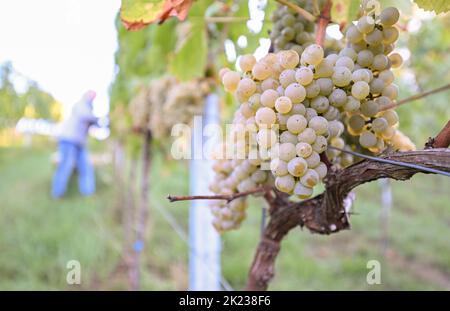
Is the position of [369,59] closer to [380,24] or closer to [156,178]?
[380,24]

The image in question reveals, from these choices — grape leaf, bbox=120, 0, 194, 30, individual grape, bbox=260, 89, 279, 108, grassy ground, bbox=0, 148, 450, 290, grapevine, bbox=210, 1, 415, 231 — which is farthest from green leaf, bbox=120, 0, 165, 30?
grassy ground, bbox=0, 148, 450, 290

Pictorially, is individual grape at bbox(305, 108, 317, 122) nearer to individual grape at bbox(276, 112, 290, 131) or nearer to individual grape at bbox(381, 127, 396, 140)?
individual grape at bbox(276, 112, 290, 131)

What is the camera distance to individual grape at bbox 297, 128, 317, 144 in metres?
0.58

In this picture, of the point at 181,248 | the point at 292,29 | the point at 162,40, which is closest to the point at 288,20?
the point at 292,29

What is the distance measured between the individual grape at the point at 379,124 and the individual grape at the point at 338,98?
9 centimetres

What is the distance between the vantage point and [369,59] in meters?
0.62

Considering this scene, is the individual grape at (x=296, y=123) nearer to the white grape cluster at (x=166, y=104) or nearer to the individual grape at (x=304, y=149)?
the individual grape at (x=304, y=149)

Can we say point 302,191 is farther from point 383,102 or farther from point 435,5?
point 435,5

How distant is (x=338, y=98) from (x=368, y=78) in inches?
2.0

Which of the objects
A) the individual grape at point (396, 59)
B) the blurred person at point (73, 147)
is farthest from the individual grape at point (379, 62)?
the blurred person at point (73, 147)

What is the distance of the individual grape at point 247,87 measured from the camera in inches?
25.1

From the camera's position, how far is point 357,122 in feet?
2.23
